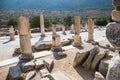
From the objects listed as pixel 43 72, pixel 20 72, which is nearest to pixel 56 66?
pixel 43 72

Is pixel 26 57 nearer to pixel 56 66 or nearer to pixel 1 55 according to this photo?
Result: pixel 56 66

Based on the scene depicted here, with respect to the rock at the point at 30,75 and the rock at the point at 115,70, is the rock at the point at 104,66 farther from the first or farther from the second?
the rock at the point at 115,70

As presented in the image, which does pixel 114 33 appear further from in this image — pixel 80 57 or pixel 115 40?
pixel 80 57

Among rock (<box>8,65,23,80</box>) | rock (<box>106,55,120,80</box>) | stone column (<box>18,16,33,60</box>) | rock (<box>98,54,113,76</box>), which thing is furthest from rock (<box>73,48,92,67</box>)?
rock (<box>106,55,120,80</box>)

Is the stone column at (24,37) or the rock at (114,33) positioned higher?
the rock at (114,33)

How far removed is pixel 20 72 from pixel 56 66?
2121mm

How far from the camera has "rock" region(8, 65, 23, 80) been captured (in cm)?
895

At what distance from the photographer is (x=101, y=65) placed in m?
8.56

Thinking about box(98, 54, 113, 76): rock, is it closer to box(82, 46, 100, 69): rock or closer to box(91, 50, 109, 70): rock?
box(91, 50, 109, 70): rock

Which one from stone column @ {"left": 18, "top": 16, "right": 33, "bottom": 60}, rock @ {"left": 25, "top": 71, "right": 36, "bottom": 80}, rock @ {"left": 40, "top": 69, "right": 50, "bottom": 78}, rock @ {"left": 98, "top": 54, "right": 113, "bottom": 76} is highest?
stone column @ {"left": 18, "top": 16, "right": 33, "bottom": 60}

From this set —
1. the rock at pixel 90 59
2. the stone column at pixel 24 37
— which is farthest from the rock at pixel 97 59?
the stone column at pixel 24 37

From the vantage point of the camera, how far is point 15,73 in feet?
30.8

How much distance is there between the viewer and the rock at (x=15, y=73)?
8953 millimetres

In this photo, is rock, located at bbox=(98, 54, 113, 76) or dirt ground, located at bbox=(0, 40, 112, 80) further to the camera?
dirt ground, located at bbox=(0, 40, 112, 80)
